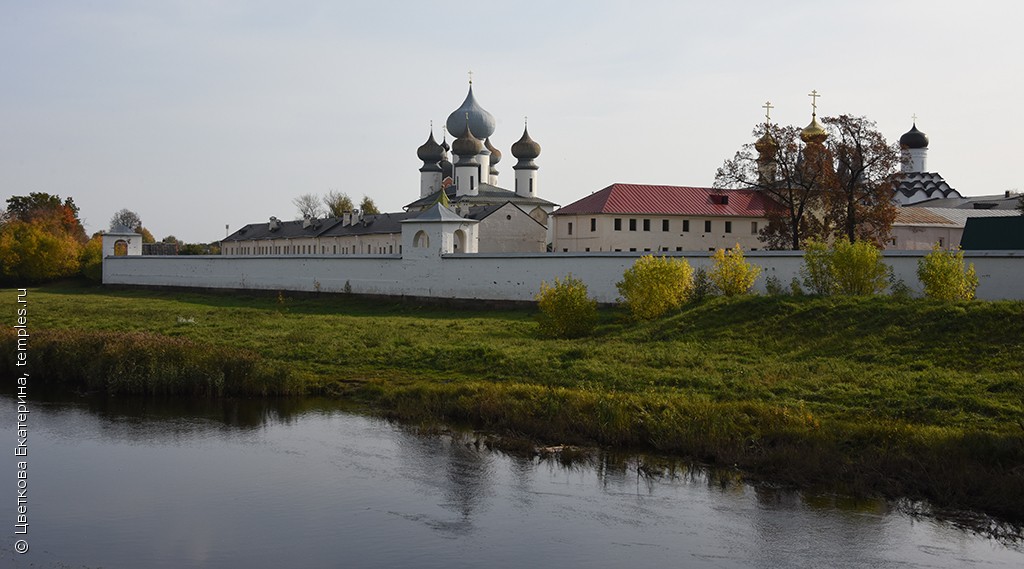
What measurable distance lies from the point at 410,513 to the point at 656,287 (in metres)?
11.4

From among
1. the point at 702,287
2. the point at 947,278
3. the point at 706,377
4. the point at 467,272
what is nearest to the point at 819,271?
the point at 702,287

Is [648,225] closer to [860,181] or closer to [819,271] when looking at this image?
[860,181]

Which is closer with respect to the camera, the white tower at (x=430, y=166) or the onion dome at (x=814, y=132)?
the onion dome at (x=814, y=132)

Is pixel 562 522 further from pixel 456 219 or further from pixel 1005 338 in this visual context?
pixel 456 219

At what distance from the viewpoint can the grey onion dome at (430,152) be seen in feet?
205

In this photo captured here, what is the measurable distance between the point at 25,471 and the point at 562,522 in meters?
6.25

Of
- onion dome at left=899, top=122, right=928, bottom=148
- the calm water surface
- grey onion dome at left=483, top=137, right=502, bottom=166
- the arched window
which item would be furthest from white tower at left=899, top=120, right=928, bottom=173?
the calm water surface

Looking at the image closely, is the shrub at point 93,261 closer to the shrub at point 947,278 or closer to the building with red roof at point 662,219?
the building with red roof at point 662,219

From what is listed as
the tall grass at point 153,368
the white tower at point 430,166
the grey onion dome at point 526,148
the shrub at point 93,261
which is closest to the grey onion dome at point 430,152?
the white tower at point 430,166

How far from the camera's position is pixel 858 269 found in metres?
20.9

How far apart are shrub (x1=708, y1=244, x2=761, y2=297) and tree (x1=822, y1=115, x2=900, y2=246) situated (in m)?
11.7

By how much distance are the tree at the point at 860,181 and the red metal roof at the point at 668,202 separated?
4.70 metres

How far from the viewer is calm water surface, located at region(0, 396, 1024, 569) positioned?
9688 millimetres

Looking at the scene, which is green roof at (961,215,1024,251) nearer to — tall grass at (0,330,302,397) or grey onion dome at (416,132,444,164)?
tall grass at (0,330,302,397)
